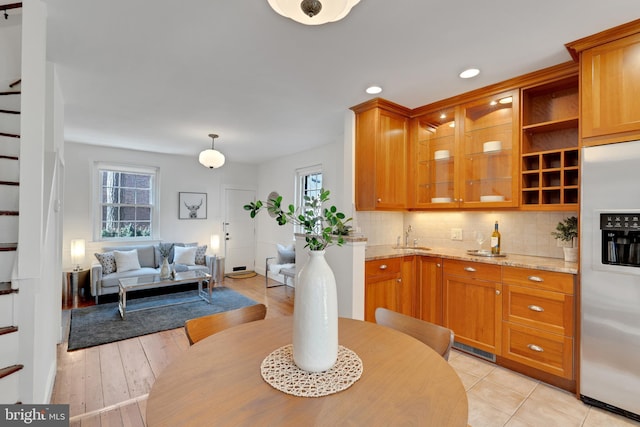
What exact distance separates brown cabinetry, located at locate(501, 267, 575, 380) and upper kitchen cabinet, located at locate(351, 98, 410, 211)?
128 cm

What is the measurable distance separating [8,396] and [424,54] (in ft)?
10.4

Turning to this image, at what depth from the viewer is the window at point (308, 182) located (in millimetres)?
5305

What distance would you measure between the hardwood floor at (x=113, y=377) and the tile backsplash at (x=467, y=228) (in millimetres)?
2305

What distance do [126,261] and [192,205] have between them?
1.71 metres

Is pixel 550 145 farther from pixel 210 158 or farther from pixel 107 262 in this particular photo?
pixel 107 262

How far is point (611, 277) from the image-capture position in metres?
1.97

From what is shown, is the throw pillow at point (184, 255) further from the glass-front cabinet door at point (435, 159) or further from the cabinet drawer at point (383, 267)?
the glass-front cabinet door at point (435, 159)

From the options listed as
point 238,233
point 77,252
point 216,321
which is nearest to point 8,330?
point 216,321

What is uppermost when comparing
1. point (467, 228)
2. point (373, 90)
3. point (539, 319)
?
point (373, 90)

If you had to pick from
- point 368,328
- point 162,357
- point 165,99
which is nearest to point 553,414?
point 368,328

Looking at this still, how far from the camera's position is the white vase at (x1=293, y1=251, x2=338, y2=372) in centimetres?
98

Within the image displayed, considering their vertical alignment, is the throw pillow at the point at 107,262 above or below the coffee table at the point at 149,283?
above

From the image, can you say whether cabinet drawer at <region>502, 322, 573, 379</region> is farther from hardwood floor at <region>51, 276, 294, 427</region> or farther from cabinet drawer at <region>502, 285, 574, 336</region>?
hardwood floor at <region>51, 276, 294, 427</region>

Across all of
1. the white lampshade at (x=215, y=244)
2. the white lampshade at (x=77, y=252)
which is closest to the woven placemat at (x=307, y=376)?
the white lampshade at (x=77, y=252)
